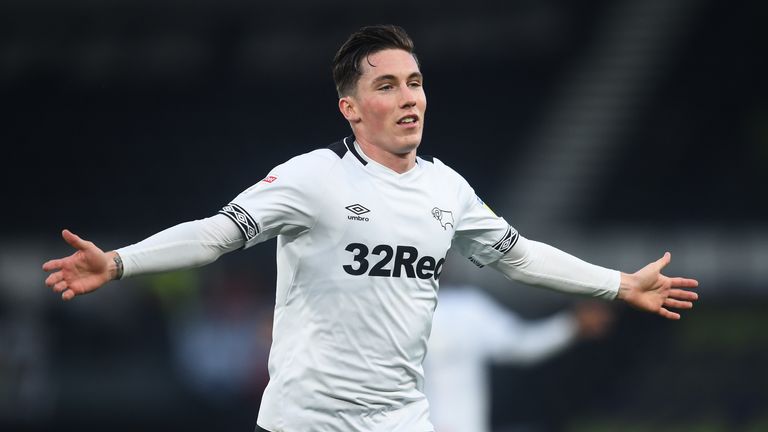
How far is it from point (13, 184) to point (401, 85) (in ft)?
47.8

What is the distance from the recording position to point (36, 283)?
1480cm

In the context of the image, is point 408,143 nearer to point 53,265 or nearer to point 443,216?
point 443,216

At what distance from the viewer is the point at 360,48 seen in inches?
183

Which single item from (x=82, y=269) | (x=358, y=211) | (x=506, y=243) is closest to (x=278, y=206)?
(x=358, y=211)

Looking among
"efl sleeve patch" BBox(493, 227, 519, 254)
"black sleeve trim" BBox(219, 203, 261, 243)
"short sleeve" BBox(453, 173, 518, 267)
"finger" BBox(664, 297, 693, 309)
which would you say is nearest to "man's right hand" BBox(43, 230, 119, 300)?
"black sleeve trim" BBox(219, 203, 261, 243)

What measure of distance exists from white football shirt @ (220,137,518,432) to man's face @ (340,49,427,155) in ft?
0.43

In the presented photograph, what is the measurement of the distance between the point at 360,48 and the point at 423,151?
40.6ft

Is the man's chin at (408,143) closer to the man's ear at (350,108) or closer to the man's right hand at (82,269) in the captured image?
the man's ear at (350,108)

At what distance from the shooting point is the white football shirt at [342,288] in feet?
14.4

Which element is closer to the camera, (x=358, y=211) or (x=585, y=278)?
(x=358, y=211)

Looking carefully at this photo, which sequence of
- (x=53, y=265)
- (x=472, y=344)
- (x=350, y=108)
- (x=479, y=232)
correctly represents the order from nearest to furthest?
(x=53, y=265) → (x=350, y=108) → (x=479, y=232) → (x=472, y=344)

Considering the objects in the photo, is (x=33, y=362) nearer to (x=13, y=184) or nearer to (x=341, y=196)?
(x=13, y=184)

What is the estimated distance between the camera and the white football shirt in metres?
4.38

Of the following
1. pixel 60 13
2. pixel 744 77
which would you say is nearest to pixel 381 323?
pixel 744 77
